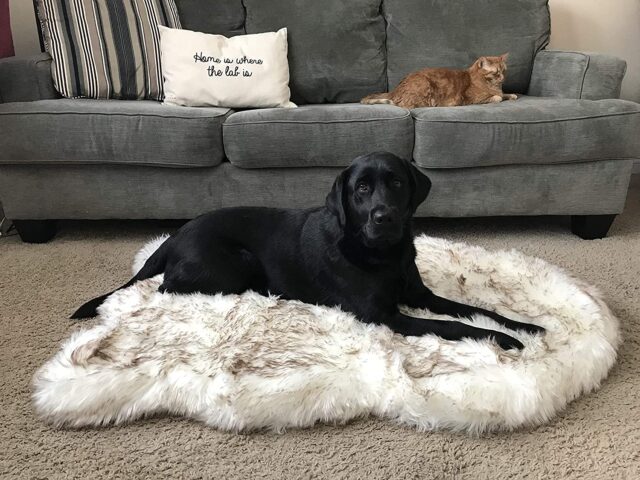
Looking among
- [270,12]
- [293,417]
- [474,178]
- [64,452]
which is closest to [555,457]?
[293,417]

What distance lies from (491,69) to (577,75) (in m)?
0.39

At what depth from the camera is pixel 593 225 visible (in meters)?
2.32

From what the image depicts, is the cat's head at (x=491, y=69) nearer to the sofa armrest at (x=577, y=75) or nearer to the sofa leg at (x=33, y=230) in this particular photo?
the sofa armrest at (x=577, y=75)

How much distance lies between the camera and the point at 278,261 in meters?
1.62

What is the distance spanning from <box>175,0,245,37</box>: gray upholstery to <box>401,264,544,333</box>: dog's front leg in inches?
73.4

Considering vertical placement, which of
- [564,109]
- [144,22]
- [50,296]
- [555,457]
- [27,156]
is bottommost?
[50,296]

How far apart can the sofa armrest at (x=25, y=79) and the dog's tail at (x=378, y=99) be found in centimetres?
145

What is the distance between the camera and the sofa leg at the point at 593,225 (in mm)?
2312

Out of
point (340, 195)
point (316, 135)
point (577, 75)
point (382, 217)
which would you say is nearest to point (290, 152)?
point (316, 135)

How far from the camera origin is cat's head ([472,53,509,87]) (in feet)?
8.62

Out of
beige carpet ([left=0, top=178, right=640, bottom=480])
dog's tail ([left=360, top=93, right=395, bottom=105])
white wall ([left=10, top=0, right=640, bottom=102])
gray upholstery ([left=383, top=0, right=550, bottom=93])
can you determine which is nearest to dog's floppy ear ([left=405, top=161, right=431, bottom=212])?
beige carpet ([left=0, top=178, right=640, bottom=480])

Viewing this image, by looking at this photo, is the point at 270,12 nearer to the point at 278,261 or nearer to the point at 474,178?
the point at 474,178

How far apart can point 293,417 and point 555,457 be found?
0.54 meters

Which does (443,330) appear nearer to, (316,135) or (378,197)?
(378,197)
